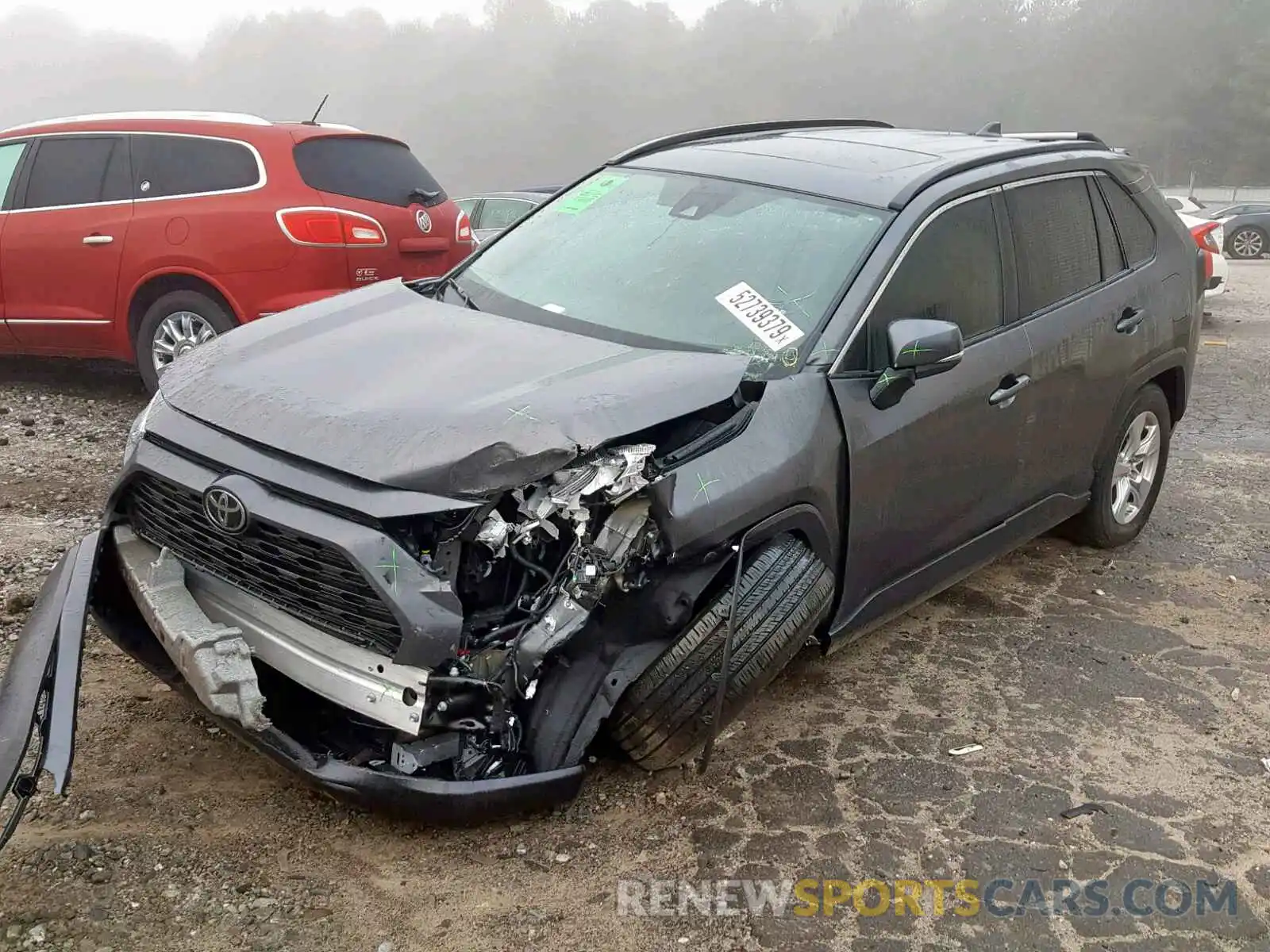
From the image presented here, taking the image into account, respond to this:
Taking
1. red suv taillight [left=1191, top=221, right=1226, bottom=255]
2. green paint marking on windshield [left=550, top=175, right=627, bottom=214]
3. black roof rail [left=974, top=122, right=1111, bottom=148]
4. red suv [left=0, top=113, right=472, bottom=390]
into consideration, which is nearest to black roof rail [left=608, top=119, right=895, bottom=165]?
green paint marking on windshield [left=550, top=175, right=627, bottom=214]

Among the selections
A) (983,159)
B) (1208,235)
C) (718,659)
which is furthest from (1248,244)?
(718,659)

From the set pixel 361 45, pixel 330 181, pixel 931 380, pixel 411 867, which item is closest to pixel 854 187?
pixel 931 380

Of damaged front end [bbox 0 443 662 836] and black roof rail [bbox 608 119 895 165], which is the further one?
black roof rail [bbox 608 119 895 165]

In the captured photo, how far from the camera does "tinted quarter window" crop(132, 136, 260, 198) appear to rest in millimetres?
6598

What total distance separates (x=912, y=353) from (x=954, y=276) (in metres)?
0.66

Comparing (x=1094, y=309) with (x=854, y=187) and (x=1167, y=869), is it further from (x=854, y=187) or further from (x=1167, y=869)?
(x=1167, y=869)

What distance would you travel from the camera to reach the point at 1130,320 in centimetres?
455

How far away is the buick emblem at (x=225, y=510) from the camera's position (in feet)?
8.76

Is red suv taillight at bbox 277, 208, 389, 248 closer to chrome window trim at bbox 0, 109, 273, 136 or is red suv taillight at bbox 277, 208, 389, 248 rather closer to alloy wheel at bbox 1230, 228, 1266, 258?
chrome window trim at bbox 0, 109, 273, 136

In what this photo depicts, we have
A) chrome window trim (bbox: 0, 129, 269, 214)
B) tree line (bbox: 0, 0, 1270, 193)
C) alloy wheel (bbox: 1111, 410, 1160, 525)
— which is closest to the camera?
alloy wheel (bbox: 1111, 410, 1160, 525)

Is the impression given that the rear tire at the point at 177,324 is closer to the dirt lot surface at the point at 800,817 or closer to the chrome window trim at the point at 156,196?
the chrome window trim at the point at 156,196

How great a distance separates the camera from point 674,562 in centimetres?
291

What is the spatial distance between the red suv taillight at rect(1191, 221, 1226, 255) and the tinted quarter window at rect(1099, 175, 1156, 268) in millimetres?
5856

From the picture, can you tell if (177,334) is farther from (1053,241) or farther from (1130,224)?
(1130,224)
